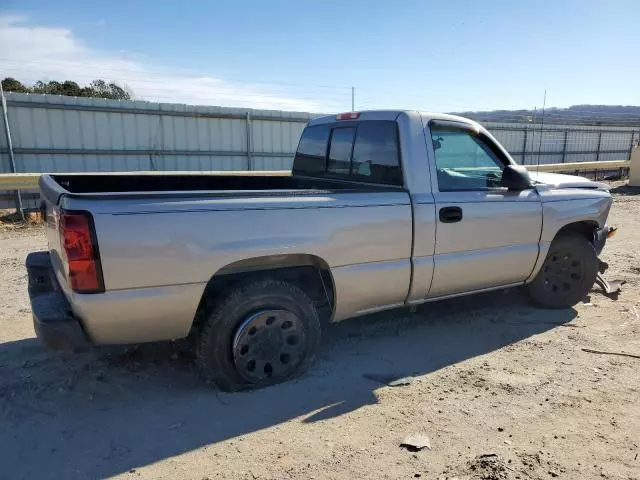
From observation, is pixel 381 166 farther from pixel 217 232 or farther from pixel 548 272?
pixel 548 272

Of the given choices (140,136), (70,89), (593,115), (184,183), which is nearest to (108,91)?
(70,89)

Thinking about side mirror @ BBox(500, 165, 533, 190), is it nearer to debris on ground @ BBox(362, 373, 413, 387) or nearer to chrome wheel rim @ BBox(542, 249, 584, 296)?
chrome wheel rim @ BBox(542, 249, 584, 296)

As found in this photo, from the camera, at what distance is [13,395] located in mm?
3307

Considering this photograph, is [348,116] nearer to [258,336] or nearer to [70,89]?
[258,336]

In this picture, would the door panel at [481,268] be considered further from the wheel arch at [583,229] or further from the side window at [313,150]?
the side window at [313,150]

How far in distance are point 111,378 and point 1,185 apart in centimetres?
830

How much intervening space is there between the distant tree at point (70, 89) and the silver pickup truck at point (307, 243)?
2430cm

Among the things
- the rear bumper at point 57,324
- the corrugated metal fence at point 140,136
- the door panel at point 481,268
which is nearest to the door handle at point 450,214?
the door panel at point 481,268

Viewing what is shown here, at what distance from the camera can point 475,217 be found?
13.4ft

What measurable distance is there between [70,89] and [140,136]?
15310 mm

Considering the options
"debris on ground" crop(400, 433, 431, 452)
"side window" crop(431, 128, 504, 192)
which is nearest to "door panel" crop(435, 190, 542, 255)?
"side window" crop(431, 128, 504, 192)

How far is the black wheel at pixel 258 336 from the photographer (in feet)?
10.7

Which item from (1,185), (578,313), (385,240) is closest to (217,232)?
(385,240)

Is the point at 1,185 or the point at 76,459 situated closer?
the point at 76,459
